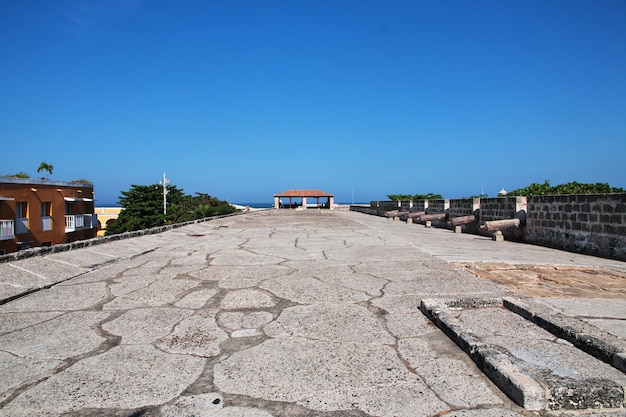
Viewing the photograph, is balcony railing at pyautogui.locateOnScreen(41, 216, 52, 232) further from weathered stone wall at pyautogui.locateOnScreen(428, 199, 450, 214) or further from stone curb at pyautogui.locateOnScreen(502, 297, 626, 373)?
stone curb at pyautogui.locateOnScreen(502, 297, 626, 373)

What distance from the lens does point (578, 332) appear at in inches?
105

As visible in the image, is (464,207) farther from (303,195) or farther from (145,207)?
(303,195)

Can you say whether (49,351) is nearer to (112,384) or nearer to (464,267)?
(112,384)

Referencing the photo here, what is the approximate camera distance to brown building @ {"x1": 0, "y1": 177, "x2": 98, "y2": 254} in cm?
2297

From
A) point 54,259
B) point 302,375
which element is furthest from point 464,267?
point 54,259

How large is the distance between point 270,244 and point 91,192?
32155mm

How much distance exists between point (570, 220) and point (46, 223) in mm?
29957

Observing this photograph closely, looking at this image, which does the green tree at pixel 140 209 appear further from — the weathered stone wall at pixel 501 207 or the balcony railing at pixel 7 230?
the weathered stone wall at pixel 501 207

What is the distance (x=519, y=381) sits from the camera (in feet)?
6.53

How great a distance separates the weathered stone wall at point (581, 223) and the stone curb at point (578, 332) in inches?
189

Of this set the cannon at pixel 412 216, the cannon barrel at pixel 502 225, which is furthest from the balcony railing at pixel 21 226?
the cannon barrel at pixel 502 225

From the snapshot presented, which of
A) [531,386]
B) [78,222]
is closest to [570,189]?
[531,386]

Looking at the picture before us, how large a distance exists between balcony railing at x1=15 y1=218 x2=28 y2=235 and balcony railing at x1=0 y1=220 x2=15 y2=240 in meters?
0.74

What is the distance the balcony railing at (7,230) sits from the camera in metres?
22.0
